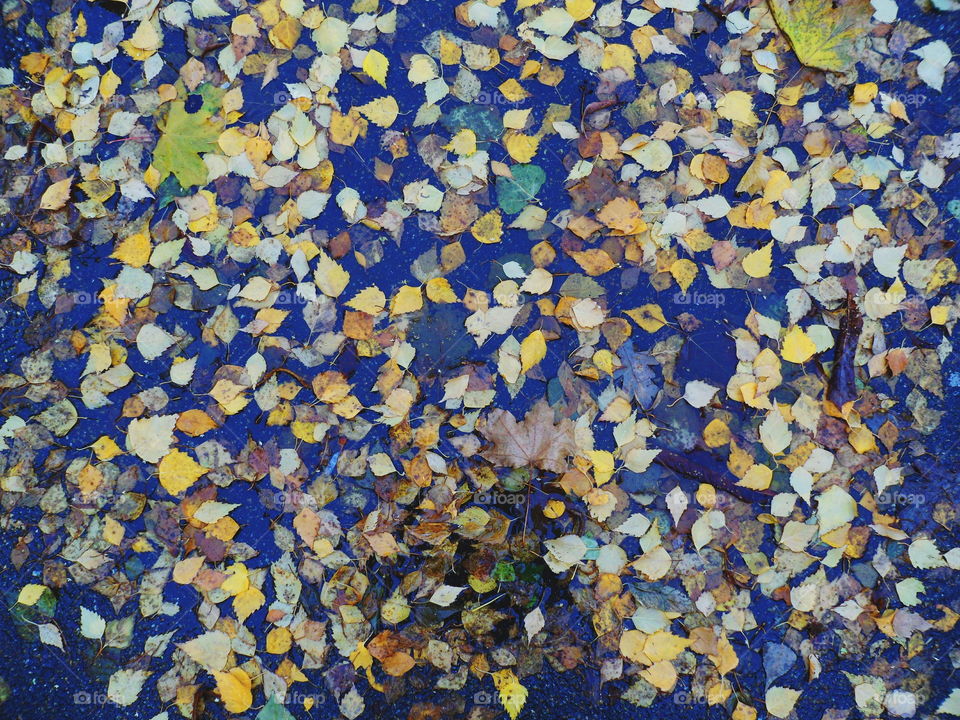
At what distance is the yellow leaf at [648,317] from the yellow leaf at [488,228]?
50cm

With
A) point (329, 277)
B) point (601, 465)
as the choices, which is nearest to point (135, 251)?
point (329, 277)

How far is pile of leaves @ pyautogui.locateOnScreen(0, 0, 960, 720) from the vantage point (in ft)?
6.96

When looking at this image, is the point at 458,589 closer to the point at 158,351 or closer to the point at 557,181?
the point at 158,351

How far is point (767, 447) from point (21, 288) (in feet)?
8.24

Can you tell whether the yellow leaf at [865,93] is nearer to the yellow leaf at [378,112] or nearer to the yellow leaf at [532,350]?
the yellow leaf at [532,350]

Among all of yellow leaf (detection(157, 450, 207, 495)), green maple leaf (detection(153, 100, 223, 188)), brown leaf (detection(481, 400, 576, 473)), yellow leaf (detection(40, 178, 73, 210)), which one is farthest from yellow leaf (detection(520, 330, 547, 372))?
yellow leaf (detection(40, 178, 73, 210))

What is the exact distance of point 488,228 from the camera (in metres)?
2.21

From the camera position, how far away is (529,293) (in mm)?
2182

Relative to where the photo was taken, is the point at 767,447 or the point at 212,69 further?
the point at 212,69

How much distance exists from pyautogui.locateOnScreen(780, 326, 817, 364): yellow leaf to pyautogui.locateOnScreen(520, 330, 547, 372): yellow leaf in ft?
2.58

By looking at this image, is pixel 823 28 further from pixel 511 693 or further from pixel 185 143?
pixel 511 693

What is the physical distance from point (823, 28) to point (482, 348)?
1.59 meters

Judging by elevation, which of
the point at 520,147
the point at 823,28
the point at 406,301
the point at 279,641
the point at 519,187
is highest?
the point at 823,28

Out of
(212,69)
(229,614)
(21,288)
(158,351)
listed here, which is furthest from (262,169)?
(229,614)
